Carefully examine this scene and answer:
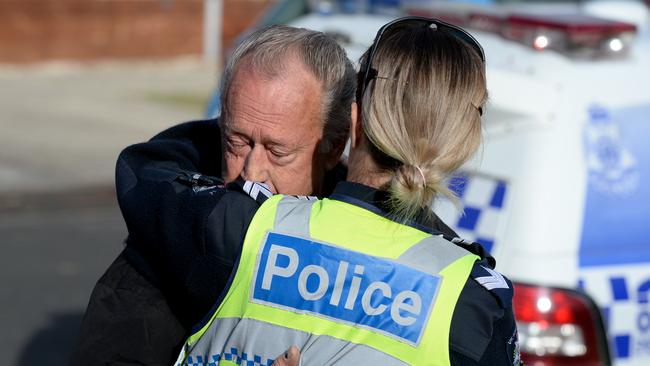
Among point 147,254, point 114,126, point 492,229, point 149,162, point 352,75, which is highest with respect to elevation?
point 352,75

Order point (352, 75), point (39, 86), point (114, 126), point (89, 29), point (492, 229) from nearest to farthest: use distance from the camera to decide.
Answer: point (352, 75) → point (492, 229) → point (114, 126) → point (39, 86) → point (89, 29)

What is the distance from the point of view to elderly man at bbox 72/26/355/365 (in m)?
1.91

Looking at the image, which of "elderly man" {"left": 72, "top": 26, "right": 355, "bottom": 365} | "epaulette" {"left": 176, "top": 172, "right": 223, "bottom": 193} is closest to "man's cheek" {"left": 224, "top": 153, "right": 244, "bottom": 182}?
"elderly man" {"left": 72, "top": 26, "right": 355, "bottom": 365}

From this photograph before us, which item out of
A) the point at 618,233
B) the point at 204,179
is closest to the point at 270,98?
the point at 204,179

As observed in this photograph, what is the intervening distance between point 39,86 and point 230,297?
41.8 feet

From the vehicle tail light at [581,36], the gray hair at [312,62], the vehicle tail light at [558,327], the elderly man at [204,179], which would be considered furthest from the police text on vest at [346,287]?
the vehicle tail light at [581,36]

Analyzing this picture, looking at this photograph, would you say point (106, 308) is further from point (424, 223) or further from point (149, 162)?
point (424, 223)

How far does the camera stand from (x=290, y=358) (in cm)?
177

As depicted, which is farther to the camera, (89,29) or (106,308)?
(89,29)

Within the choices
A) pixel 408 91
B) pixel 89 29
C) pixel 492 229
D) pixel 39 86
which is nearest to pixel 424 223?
pixel 408 91

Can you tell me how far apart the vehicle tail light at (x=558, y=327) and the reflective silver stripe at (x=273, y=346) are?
1482mm

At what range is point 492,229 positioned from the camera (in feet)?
10.4

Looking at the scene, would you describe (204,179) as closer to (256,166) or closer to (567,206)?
(256,166)

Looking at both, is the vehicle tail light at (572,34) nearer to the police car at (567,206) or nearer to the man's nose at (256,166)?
the police car at (567,206)
